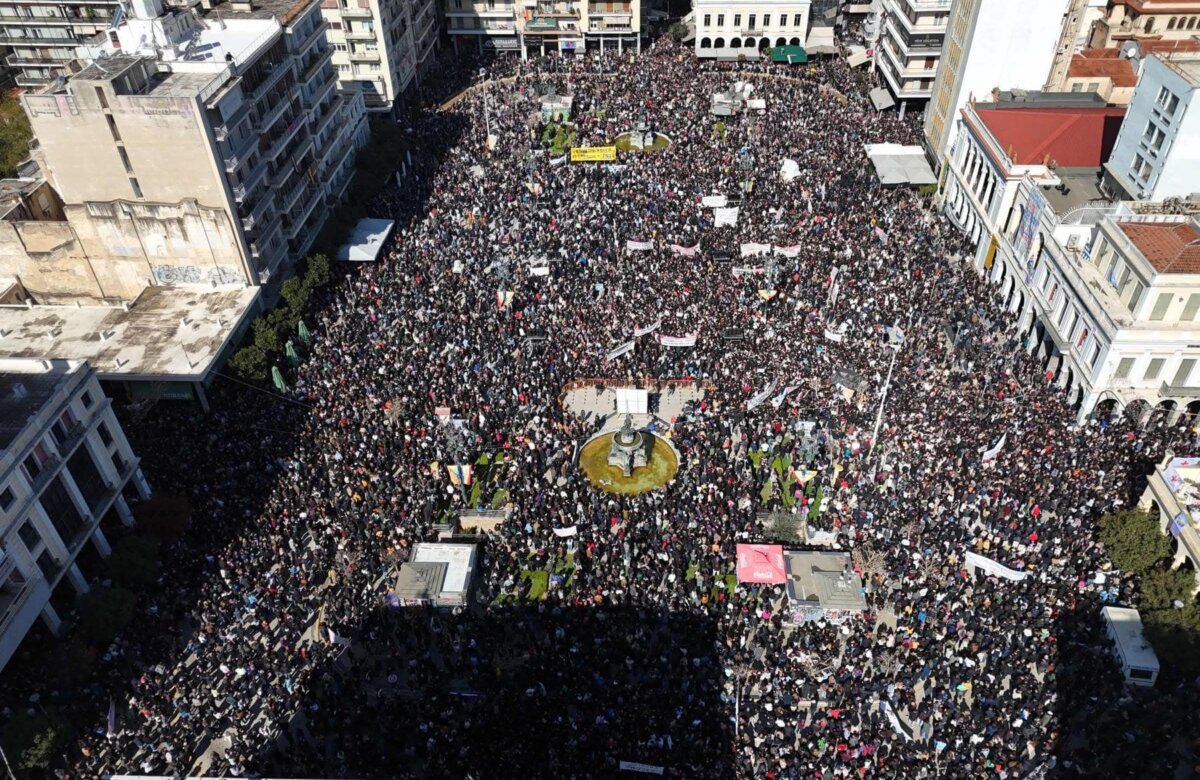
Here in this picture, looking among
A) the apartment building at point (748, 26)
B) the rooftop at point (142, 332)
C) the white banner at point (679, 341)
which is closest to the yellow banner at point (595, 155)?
the white banner at point (679, 341)

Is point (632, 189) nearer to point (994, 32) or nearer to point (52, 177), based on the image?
point (994, 32)

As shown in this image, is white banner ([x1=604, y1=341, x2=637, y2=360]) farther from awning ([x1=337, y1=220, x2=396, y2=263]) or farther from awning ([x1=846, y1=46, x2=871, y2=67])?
awning ([x1=846, y1=46, x2=871, y2=67])

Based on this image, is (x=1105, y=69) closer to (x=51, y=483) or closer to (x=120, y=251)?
(x=120, y=251)

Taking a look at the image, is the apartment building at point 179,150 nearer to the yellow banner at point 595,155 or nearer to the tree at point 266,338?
the tree at point 266,338

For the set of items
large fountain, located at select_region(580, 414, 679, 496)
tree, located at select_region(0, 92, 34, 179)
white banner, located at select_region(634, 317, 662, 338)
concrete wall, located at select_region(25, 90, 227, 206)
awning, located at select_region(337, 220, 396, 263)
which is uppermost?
concrete wall, located at select_region(25, 90, 227, 206)

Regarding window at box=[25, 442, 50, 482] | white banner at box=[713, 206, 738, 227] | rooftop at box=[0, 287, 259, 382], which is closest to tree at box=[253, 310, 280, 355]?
rooftop at box=[0, 287, 259, 382]

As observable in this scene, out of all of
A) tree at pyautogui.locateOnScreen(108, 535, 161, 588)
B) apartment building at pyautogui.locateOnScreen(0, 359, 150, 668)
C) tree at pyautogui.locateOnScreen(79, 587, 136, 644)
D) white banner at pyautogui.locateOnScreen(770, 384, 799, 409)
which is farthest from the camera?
white banner at pyautogui.locateOnScreen(770, 384, 799, 409)

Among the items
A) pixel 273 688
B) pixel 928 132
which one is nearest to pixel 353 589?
pixel 273 688
